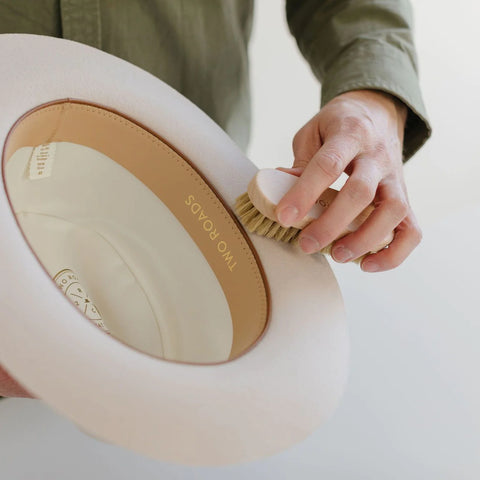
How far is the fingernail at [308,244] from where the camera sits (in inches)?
18.0

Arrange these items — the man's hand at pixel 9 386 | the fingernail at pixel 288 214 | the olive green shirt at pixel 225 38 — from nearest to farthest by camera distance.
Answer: the man's hand at pixel 9 386 → the fingernail at pixel 288 214 → the olive green shirt at pixel 225 38

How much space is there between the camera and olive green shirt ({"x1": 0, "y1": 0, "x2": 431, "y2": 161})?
573 millimetres

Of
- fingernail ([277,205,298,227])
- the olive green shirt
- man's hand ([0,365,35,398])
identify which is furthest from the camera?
the olive green shirt

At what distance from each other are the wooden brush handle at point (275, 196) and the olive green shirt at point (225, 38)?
0.59 ft

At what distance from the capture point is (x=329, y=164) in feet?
1.52

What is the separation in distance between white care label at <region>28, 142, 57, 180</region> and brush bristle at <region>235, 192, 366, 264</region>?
0.60 feet

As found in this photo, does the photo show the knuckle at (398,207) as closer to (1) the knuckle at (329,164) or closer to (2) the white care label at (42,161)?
(1) the knuckle at (329,164)

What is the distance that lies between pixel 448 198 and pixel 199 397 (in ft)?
3.04

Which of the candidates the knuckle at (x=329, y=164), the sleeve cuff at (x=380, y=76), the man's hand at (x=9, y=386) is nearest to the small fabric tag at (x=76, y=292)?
the man's hand at (x=9, y=386)

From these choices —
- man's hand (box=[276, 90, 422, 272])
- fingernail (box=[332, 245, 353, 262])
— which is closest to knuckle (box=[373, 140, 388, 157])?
man's hand (box=[276, 90, 422, 272])

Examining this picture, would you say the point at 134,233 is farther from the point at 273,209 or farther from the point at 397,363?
the point at 397,363

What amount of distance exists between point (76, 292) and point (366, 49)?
1.33 ft

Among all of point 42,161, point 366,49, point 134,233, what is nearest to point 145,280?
point 134,233

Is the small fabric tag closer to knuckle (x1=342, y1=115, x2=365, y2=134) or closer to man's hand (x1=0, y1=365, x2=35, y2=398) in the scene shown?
man's hand (x1=0, y1=365, x2=35, y2=398)
